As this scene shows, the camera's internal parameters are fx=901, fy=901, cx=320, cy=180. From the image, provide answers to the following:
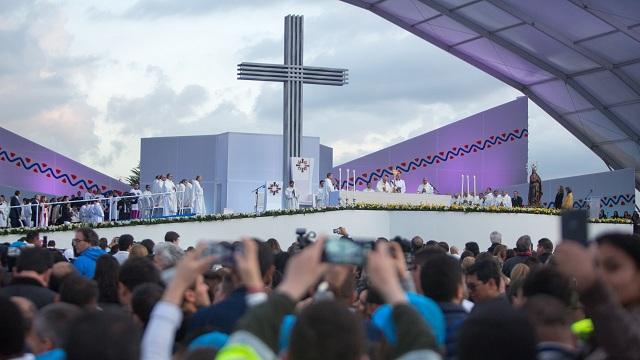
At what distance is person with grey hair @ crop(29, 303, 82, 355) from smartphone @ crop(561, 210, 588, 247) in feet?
5.97

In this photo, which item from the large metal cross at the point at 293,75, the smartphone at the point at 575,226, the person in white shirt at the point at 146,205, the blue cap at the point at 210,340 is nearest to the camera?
the smartphone at the point at 575,226

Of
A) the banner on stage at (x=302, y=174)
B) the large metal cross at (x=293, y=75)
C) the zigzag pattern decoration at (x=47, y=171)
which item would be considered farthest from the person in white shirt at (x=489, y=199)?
the zigzag pattern decoration at (x=47, y=171)

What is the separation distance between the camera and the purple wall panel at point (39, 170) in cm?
2892

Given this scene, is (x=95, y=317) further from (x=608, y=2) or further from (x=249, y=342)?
(x=608, y=2)

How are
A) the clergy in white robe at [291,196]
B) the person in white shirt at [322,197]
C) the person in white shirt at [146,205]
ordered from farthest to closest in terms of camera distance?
the clergy in white robe at [291,196], the person in white shirt at [322,197], the person in white shirt at [146,205]

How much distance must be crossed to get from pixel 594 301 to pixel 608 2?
22.9 m

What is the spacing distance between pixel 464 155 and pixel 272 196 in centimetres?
1022

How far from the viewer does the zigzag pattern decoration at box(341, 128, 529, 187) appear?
32.3m

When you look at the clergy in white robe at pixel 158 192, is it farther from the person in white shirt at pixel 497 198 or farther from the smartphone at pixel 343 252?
the smartphone at pixel 343 252

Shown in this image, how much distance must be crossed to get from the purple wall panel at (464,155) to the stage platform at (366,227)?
10.4 m

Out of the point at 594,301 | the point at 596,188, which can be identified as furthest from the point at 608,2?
the point at 594,301

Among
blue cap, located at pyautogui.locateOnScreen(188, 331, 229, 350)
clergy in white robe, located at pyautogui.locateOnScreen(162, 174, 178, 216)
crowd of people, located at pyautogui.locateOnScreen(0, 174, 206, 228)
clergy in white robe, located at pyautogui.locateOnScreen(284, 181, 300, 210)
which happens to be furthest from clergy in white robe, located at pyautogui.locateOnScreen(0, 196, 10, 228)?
blue cap, located at pyautogui.locateOnScreen(188, 331, 229, 350)

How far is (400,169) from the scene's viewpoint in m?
32.6

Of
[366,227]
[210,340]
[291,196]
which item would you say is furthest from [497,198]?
[210,340]
